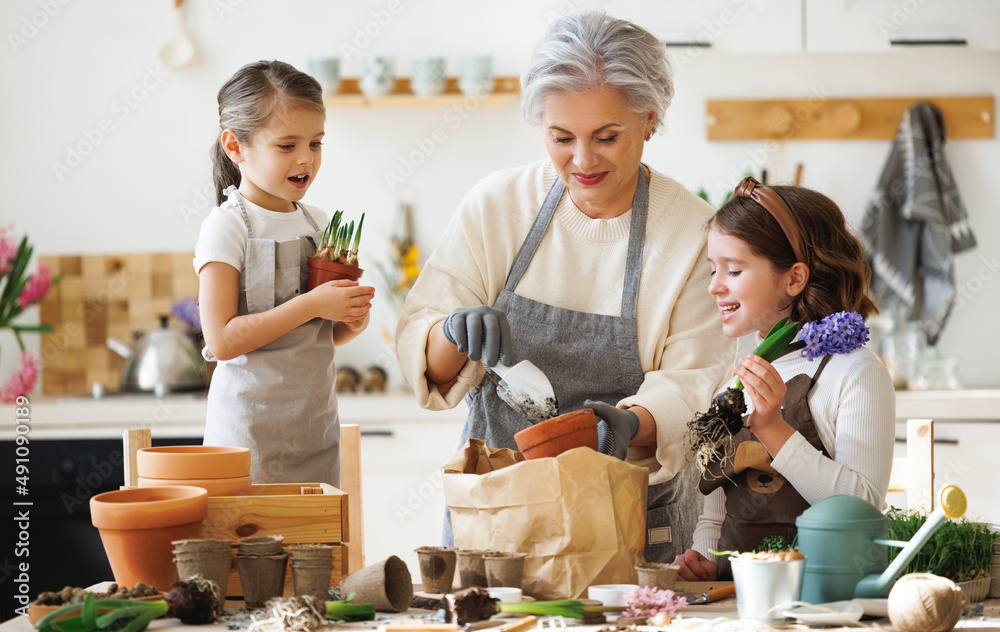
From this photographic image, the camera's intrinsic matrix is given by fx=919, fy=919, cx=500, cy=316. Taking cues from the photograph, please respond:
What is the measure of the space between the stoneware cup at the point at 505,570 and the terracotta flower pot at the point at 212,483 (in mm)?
348

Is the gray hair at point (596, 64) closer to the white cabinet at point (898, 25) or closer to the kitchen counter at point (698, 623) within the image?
the kitchen counter at point (698, 623)

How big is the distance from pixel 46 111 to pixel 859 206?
10.4 ft

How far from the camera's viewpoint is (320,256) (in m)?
1.45

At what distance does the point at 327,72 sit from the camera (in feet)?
11.1

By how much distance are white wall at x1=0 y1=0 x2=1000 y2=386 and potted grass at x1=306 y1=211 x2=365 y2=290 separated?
2.11 metres

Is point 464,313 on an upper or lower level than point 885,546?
upper

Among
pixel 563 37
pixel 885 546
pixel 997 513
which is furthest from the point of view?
pixel 997 513

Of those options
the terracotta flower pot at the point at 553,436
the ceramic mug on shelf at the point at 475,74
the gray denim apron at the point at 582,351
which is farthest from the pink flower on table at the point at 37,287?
the terracotta flower pot at the point at 553,436

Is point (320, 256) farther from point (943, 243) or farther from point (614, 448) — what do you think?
point (943, 243)

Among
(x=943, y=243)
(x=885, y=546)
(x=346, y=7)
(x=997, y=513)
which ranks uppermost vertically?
(x=346, y=7)

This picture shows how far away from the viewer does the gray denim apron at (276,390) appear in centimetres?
146

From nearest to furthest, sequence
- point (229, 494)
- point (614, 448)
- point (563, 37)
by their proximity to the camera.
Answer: point (229, 494)
point (614, 448)
point (563, 37)

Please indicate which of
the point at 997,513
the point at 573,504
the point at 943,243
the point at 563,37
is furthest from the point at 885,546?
the point at 943,243

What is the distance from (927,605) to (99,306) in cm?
331
